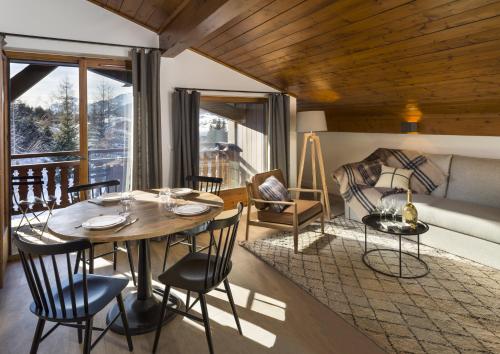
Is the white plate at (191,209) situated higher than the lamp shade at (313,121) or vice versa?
the lamp shade at (313,121)

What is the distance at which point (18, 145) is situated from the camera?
3.63 meters

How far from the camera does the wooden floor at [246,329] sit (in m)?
2.06

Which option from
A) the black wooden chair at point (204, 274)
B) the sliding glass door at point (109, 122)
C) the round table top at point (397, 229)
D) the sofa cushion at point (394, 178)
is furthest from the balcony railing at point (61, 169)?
the sofa cushion at point (394, 178)

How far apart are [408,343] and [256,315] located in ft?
3.26

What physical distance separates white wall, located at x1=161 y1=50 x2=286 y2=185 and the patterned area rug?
5.30 feet

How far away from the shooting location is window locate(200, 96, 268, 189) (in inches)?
183

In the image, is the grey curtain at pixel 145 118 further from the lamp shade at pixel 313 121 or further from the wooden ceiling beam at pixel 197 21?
the lamp shade at pixel 313 121

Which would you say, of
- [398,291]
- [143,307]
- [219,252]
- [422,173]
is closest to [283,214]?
[398,291]

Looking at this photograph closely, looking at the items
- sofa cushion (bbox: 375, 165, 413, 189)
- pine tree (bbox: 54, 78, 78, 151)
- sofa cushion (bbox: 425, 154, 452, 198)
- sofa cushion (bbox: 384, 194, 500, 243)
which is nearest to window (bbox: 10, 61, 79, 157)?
pine tree (bbox: 54, 78, 78, 151)

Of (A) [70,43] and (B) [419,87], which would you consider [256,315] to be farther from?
(A) [70,43]

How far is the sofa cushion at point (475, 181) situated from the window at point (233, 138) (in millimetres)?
2461

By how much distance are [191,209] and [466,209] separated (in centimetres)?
282

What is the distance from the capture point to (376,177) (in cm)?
446

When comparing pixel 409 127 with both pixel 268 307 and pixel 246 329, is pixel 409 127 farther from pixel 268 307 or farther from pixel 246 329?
pixel 246 329
